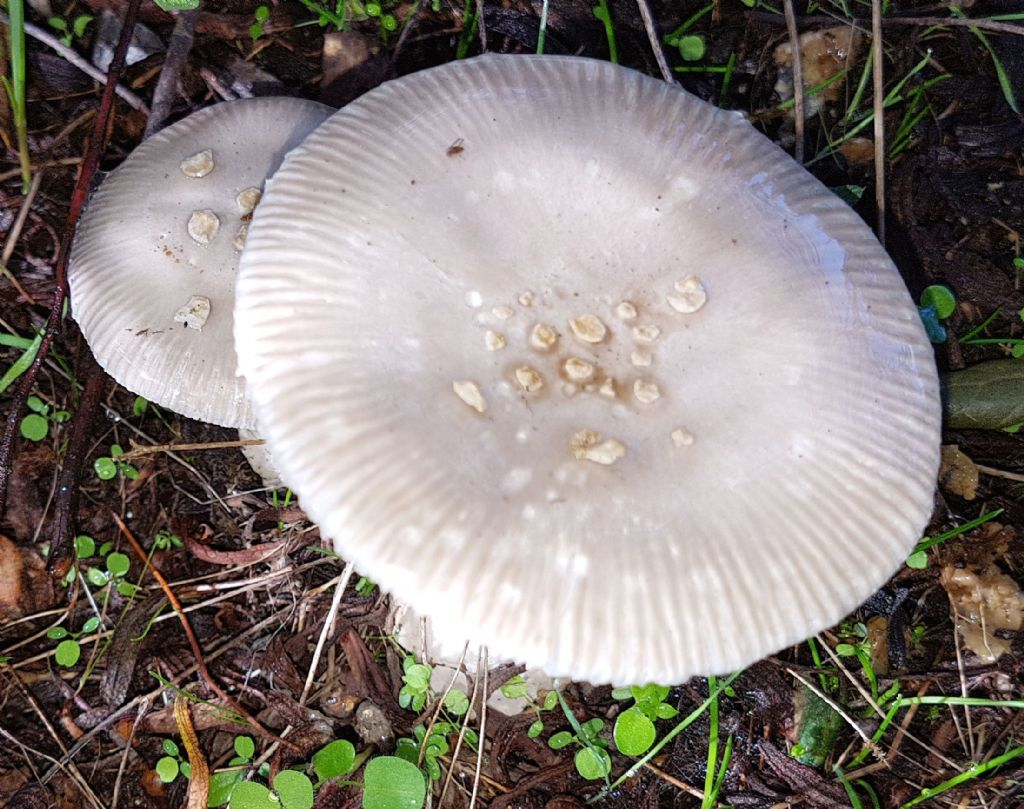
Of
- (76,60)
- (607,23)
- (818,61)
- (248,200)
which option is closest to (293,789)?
(248,200)

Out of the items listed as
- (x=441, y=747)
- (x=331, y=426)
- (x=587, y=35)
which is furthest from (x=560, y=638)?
(x=587, y=35)

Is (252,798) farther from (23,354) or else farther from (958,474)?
(958,474)

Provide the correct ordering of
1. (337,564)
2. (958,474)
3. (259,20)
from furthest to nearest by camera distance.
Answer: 1. (259,20)
2. (337,564)
3. (958,474)

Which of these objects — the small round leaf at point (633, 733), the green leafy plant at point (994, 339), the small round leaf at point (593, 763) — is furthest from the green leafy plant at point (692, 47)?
the small round leaf at point (593, 763)

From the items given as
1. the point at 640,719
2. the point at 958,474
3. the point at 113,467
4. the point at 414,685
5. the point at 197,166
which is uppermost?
the point at 197,166

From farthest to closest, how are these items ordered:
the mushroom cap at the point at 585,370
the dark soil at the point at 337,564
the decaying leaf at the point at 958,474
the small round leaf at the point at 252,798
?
the decaying leaf at the point at 958,474 → the dark soil at the point at 337,564 → the small round leaf at the point at 252,798 → the mushroom cap at the point at 585,370

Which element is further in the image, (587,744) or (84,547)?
(84,547)

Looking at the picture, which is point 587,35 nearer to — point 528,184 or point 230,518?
point 528,184

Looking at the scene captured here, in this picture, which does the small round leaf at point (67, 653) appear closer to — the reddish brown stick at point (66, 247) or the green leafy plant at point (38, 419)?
the reddish brown stick at point (66, 247)
